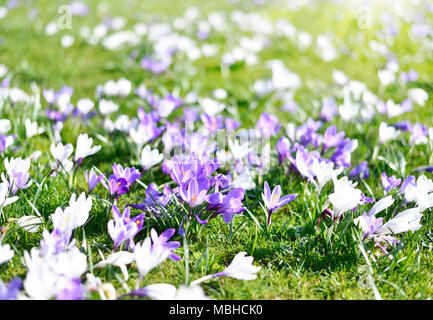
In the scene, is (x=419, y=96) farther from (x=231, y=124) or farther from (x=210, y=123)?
(x=210, y=123)

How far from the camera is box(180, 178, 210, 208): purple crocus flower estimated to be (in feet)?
5.27

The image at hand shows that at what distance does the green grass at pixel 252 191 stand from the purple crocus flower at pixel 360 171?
0.23 ft

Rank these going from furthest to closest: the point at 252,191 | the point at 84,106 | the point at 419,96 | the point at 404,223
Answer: the point at 419,96
the point at 84,106
the point at 252,191
the point at 404,223

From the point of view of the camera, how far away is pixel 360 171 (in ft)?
7.38

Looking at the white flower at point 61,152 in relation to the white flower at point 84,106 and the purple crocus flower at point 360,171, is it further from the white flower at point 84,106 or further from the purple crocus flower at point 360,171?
the purple crocus flower at point 360,171

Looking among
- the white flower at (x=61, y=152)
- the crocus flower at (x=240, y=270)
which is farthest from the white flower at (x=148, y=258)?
the white flower at (x=61, y=152)

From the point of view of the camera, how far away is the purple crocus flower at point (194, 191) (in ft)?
5.27

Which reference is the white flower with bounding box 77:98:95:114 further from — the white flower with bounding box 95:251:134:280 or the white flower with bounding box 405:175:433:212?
the white flower with bounding box 405:175:433:212

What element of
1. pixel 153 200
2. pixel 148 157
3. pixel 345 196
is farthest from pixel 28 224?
pixel 345 196

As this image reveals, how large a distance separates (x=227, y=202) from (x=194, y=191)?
17 centimetres

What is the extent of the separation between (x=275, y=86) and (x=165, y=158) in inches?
63.7

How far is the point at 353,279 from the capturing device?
1.62 meters
